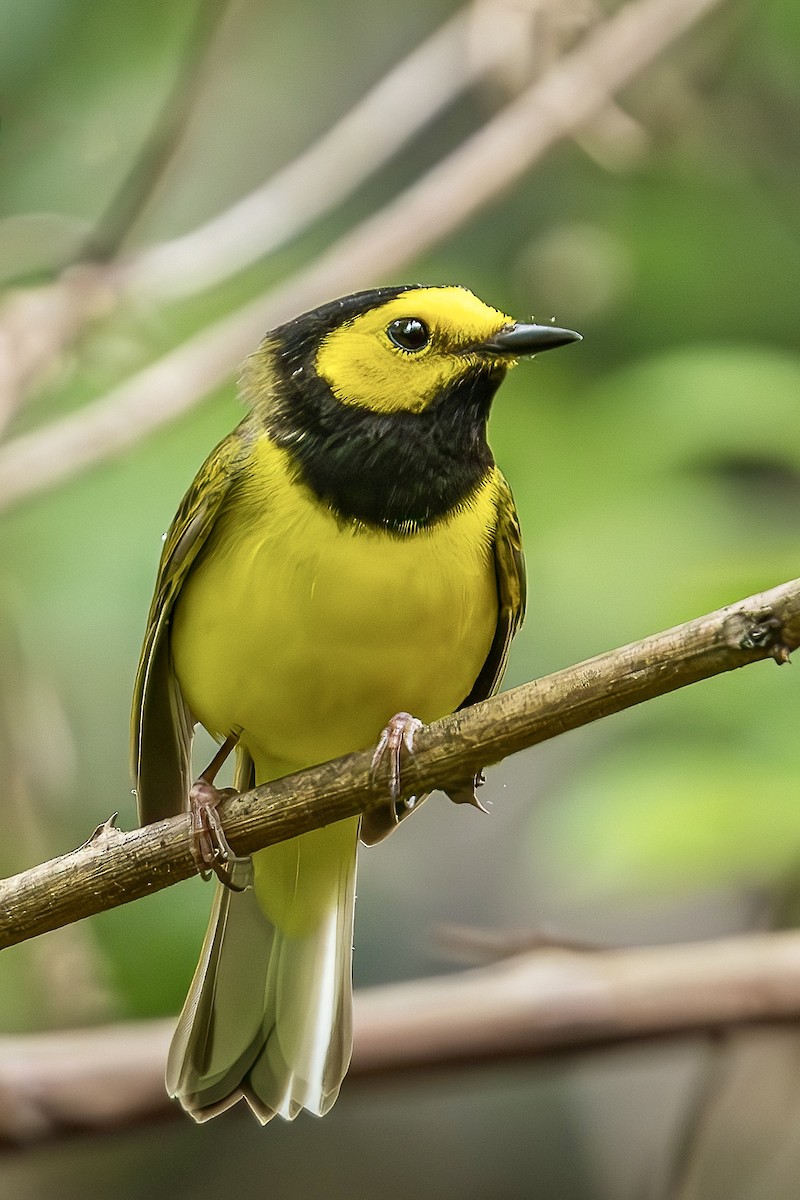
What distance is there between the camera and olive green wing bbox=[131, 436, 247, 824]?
291 centimetres

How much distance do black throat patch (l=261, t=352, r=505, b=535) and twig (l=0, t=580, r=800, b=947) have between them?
0.56 metres

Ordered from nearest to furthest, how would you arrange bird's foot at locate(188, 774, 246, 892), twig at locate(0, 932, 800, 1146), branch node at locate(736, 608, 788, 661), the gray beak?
1. branch node at locate(736, 608, 788, 661)
2. bird's foot at locate(188, 774, 246, 892)
3. the gray beak
4. twig at locate(0, 932, 800, 1146)

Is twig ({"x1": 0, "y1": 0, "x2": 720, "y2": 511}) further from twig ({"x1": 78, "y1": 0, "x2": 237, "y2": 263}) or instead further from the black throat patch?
the black throat patch

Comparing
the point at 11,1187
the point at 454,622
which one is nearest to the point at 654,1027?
the point at 454,622

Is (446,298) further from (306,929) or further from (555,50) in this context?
(555,50)

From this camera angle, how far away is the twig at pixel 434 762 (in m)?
1.98

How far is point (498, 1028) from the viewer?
3186 millimetres

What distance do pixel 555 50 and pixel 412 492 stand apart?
246 cm

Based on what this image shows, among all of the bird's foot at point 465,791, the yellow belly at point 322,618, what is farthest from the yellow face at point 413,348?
the bird's foot at point 465,791

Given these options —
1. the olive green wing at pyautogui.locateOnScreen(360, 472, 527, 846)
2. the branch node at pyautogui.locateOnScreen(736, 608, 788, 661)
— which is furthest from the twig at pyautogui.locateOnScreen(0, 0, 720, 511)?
the branch node at pyautogui.locateOnScreen(736, 608, 788, 661)

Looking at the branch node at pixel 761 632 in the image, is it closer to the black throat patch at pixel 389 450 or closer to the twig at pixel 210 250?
the black throat patch at pixel 389 450

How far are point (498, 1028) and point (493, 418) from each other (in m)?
1.74

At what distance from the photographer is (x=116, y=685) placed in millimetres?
4871

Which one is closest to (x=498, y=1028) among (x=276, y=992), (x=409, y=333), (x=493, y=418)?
(x=276, y=992)
